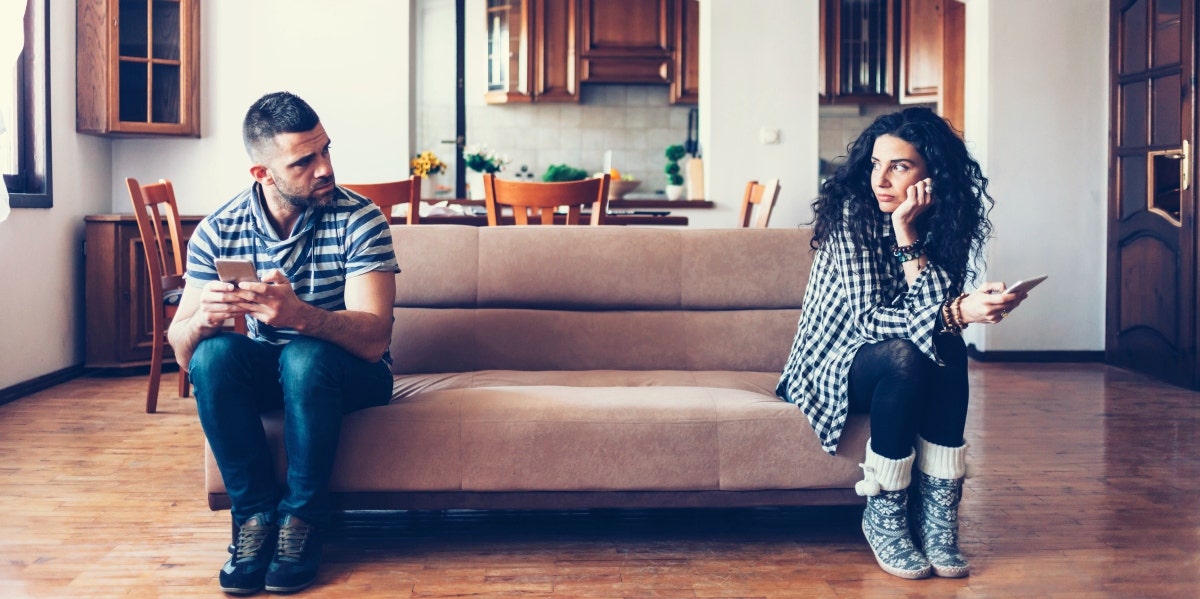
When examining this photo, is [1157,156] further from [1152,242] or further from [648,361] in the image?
[648,361]

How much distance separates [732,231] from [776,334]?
320mm

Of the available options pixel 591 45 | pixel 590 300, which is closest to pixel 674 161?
pixel 591 45

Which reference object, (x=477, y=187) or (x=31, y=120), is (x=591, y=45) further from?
(x=31, y=120)

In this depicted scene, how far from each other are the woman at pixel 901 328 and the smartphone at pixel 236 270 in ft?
3.84

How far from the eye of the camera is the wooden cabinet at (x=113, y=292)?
16.1 feet

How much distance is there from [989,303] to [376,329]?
1.23m

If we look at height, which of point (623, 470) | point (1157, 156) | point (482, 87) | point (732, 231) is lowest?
point (623, 470)

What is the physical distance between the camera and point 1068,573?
224 centimetres

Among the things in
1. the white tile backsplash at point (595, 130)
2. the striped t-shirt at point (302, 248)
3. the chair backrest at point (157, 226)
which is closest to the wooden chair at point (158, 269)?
the chair backrest at point (157, 226)

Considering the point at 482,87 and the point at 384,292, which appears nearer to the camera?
the point at 384,292

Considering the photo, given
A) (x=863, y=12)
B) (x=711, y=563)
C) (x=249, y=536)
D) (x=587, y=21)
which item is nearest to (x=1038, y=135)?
(x=863, y=12)

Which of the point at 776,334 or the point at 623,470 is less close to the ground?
the point at 776,334

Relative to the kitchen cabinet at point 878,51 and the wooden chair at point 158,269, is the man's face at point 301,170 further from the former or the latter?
the kitchen cabinet at point 878,51

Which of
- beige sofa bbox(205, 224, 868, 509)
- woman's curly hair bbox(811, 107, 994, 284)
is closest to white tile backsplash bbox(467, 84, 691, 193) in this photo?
beige sofa bbox(205, 224, 868, 509)
